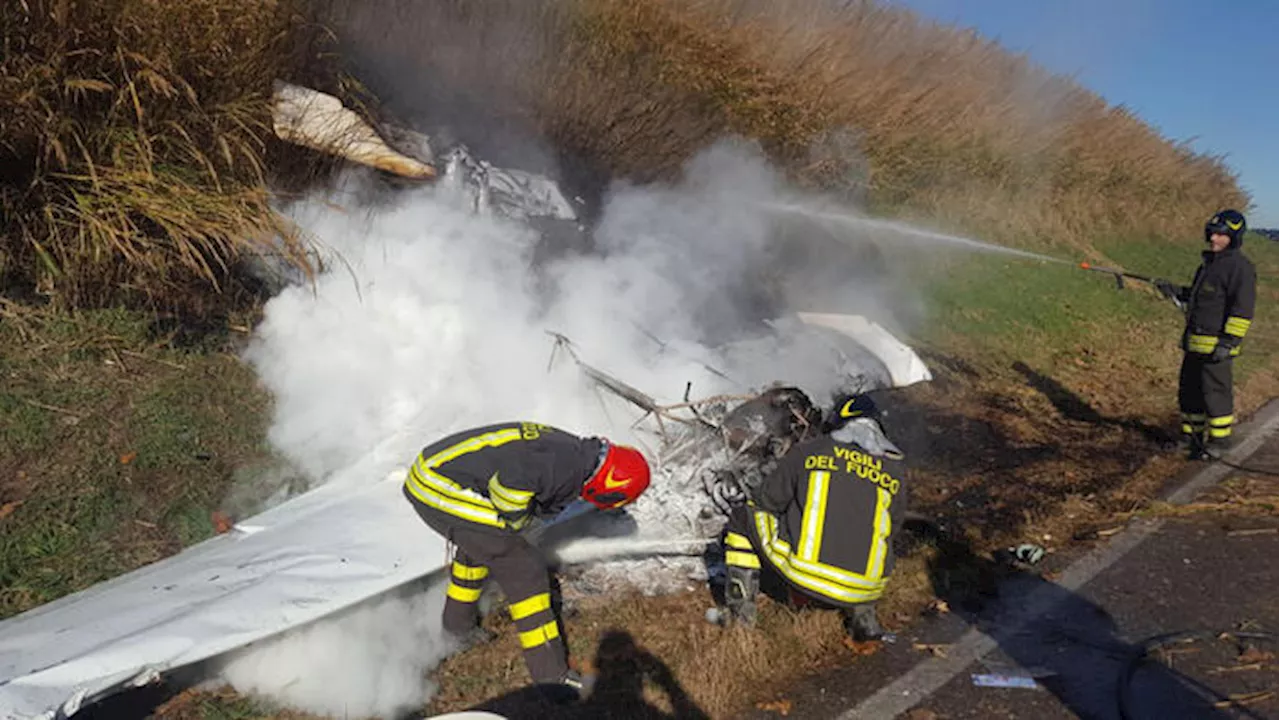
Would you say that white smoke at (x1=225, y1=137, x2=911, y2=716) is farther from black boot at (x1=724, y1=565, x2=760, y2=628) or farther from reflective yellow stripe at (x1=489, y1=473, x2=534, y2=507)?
reflective yellow stripe at (x1=489, y1=473, x2=534, y2=507)

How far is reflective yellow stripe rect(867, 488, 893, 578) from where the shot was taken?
3.61 meters

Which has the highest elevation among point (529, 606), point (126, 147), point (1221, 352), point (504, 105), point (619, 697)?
point (504, 105)

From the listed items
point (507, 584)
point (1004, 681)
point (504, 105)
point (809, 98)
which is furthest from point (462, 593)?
point (809, 98)

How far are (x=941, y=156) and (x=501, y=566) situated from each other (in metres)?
10.7

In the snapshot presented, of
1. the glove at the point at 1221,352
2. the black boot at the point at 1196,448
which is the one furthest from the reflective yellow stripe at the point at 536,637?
the glove at the point at 1221,352

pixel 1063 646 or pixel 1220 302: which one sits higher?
pixel 1220 302

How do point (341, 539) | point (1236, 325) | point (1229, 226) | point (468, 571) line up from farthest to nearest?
point (1229, 226), point (1236, 325), point (341, 539), point (468, 571)

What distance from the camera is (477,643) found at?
12.1ft

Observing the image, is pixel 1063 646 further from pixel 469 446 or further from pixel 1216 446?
pixel 1216 446

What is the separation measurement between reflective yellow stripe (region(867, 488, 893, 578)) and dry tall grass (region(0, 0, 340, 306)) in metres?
3.68

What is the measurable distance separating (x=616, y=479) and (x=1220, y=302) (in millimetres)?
5643

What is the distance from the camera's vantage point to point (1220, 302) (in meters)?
6.66

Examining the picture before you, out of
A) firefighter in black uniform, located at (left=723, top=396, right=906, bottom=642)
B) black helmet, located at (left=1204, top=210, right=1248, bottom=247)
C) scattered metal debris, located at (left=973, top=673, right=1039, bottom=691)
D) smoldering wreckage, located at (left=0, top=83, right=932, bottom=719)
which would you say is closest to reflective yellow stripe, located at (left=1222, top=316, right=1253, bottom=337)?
black helmet, located at (left=1204, top=210, right=1248, bottom=247)

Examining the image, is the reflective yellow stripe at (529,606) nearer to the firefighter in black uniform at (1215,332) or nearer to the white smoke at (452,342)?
the white smoke at (452,342)
